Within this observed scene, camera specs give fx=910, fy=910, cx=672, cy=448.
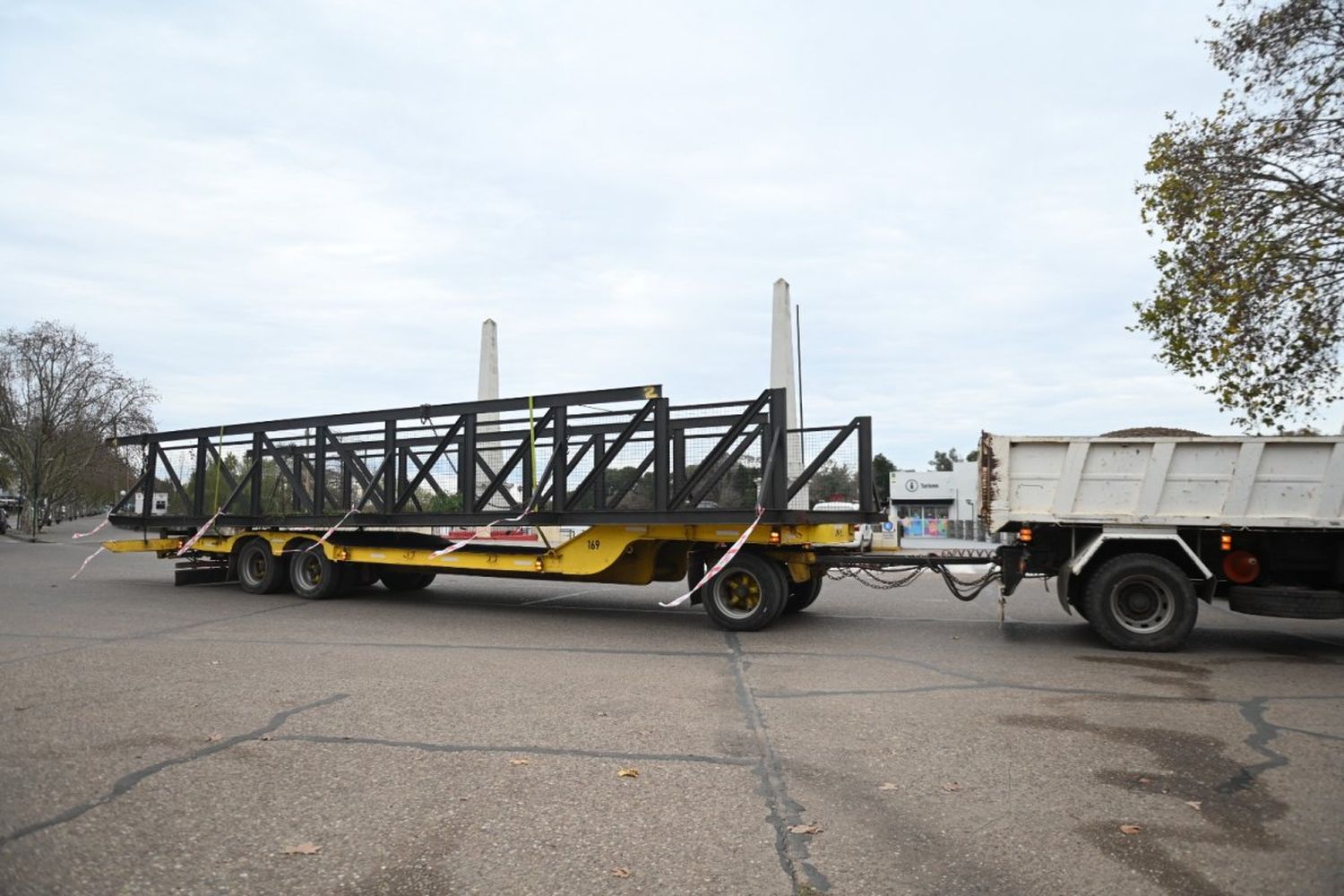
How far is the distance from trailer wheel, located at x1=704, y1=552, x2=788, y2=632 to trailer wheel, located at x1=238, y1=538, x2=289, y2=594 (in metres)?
7.49

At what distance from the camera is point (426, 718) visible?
613 cm

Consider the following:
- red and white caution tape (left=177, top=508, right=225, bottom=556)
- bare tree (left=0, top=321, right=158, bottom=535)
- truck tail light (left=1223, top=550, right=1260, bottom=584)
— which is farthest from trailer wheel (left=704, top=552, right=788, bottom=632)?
bare tree (left=0, top=321, right=158, bottom=535)

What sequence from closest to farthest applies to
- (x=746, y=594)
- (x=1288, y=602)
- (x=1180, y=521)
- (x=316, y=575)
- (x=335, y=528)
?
1. (x=1288, y=602)
2. (x=1180, y=521)
3. (x=746, y=594)
4. (x=335, y=528)
5. (x=316, y=575)

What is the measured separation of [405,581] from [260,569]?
2.28 m

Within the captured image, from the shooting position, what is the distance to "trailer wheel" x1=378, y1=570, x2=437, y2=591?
15.0 metres

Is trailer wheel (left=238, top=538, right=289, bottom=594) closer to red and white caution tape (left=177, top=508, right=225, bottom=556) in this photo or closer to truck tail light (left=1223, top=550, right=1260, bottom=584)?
red and white caution tape (left=177, top=508, right=225, bottom=556)

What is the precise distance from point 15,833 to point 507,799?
2144 mm

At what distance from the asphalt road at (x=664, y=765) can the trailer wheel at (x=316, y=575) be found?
383cm

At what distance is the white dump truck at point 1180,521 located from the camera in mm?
8922

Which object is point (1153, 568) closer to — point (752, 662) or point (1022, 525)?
point (1022, 525)

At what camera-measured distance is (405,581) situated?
15164mm

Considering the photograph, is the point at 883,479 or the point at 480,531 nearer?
the point at 480,531

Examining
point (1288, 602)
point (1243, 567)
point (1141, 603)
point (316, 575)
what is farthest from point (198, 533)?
point (1288, 602)

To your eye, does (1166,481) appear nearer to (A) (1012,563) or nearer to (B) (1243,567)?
(B) (1243,567)
